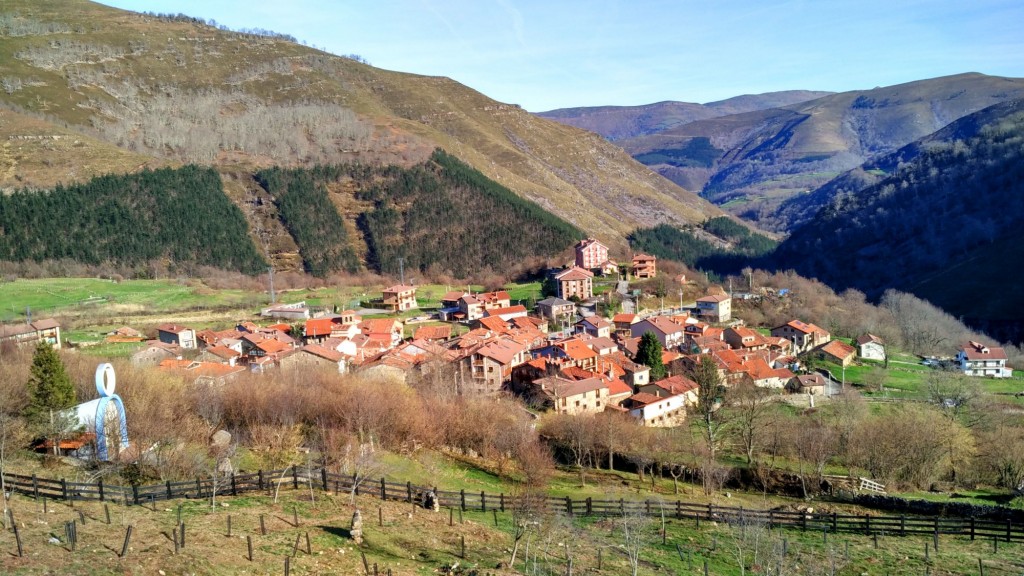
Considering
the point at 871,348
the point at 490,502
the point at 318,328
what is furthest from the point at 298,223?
the point at 490,502

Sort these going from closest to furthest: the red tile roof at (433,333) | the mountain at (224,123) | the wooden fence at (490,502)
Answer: the wooden fence at (490,502) → the red tile roof at (433,333) → the mountain at (224,123)

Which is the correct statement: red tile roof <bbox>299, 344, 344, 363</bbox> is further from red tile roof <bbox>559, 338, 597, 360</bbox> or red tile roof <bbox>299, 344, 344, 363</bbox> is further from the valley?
red tile roof <bbox>559, 338, 597, 360</bbox>

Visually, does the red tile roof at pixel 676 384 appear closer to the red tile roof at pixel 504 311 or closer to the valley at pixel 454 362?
the valley at pixel 454 362

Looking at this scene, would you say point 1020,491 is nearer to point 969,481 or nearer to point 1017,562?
point 969,481

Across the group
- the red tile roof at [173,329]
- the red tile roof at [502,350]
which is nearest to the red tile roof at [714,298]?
the red tile roof at [502,350]

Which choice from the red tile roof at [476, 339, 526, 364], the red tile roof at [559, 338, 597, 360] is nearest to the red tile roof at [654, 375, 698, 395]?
the red tile roof at [559, 338, 597, 360]

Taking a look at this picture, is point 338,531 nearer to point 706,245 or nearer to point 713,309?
point 713,309

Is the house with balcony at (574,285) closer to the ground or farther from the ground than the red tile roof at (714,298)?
farther from the ground
